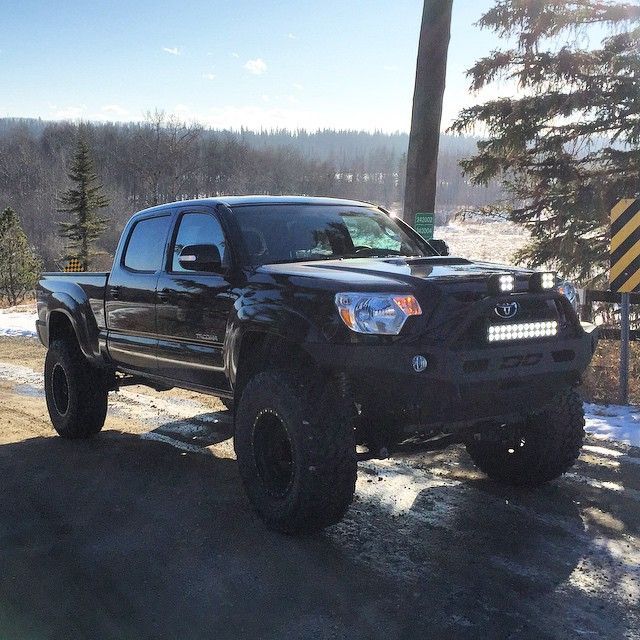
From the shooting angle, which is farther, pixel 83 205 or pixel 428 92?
pixel 83 205

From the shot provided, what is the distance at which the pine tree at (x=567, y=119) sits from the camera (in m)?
10.8

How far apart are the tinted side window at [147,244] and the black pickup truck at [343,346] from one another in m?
0.10

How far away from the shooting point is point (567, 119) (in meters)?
11.4

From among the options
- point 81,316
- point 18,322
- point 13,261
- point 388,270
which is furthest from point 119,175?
point 388,270

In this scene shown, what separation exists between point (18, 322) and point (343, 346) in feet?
A: 50.5

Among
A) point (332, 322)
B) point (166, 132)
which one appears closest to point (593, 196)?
point (332, 322)

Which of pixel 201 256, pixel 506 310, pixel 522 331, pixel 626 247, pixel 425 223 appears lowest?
pixel 522 331

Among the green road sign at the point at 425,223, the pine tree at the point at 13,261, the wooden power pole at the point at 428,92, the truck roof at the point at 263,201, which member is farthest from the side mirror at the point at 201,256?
the pine tree at the point at 13,261

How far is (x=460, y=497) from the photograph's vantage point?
4.66 m

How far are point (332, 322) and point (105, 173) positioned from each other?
118959 millimetres

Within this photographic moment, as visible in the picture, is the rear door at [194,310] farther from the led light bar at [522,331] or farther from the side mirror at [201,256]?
the led light bar at [522,331]

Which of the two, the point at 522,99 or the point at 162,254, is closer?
the point at 162,254

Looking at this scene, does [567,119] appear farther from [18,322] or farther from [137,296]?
[18,322]

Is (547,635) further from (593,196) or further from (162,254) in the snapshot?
(593,196)
